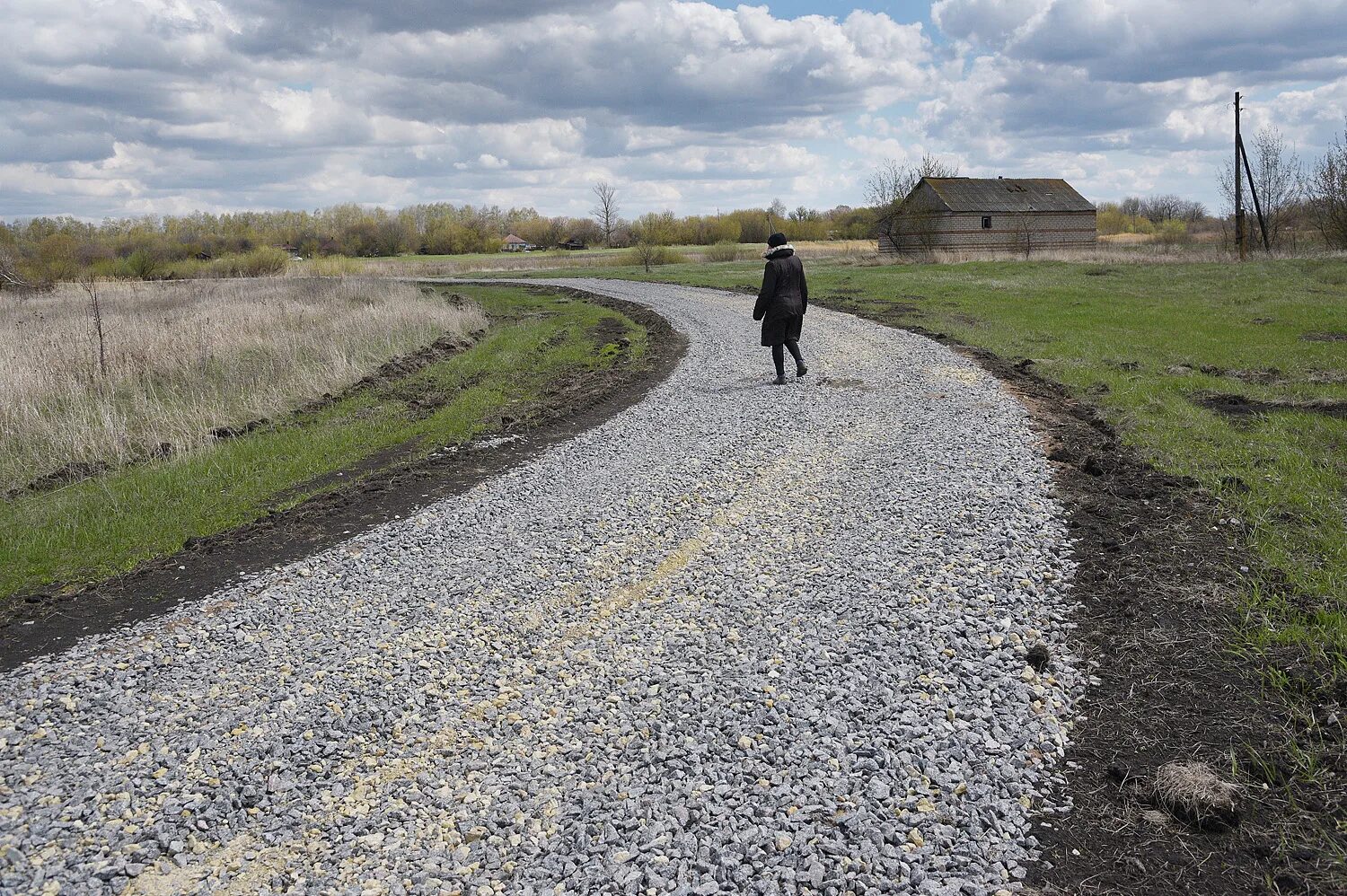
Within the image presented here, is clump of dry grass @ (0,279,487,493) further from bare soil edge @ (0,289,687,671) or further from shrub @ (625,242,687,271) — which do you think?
shrub @ (625,242,687,271)

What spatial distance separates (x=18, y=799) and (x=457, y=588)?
310cm

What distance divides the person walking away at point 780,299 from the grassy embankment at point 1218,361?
15.3 feet

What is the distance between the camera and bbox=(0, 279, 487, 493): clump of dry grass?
12.4 meters

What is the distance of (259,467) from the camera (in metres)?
11.2

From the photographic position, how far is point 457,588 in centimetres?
711

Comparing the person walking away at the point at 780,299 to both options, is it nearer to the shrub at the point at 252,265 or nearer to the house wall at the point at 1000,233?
the house wall at the point at 1000,233

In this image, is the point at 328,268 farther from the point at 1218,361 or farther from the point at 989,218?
the point at 1218,361

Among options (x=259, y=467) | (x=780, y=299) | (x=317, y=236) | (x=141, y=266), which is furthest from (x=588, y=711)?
(x=317, y=236)

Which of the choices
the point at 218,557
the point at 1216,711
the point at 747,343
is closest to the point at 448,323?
the point at 747,343

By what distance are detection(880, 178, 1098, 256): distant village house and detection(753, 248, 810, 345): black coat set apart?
136 feet

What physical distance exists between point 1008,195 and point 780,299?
54145mm

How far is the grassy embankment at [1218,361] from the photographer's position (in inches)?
269

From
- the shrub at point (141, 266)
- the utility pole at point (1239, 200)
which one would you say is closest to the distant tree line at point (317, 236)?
the shrub at point (141, 266)

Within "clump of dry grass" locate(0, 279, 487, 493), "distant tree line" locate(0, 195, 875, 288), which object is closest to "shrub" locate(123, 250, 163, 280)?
"distant tree line" locate(0, 195, 875, 288)
